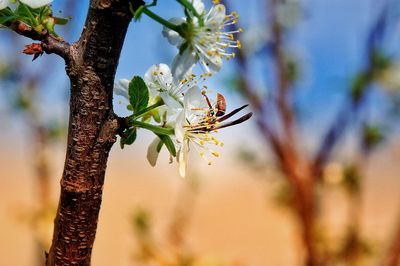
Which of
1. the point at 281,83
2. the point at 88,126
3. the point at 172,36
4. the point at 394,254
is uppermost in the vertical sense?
the point at 281,83

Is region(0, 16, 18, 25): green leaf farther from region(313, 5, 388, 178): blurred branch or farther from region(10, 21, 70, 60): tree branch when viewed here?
region(313, 5, 388, 178): blurred branch

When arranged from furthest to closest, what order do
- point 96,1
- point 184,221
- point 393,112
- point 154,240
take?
point 184,221 < point 154,240 < point 393,112 < point 96,1

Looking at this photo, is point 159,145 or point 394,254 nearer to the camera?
point 159,145

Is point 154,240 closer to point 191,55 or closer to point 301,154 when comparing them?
point 301,154

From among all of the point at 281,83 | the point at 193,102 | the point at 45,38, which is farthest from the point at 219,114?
the point at 281,83

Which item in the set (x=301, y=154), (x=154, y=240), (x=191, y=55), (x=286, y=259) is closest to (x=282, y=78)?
(x=301, y=154)

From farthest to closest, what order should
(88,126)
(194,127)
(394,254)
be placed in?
(394,254), (194,127), (88,126)

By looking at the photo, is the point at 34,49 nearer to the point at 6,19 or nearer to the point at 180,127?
the point at 6,19
